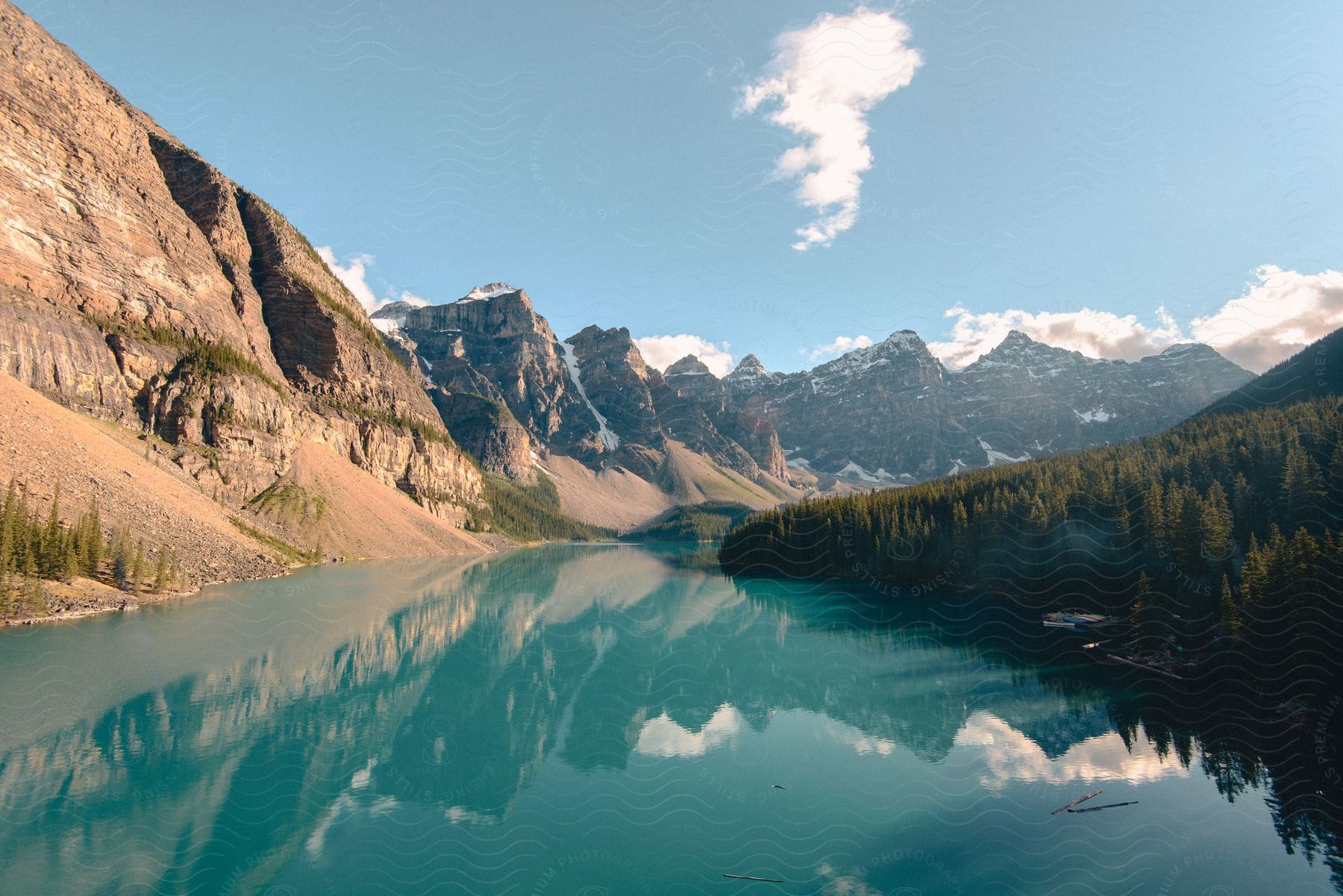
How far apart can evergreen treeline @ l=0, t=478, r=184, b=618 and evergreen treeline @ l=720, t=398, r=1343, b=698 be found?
5777 centimetres

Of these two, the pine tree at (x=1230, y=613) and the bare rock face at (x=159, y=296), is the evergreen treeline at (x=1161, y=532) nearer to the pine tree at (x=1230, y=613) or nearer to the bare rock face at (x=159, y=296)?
the pine tree at (x=1230, y=613)

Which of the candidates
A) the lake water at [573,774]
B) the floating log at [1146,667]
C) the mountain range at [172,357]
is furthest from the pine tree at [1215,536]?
the mountain range at [172,357]

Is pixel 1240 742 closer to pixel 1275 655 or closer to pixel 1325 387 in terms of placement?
pixel 1275 655

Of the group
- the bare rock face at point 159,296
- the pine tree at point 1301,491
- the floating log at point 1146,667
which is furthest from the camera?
the bare rock face at point 159,296

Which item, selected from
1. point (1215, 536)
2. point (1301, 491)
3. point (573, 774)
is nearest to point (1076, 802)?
point (573, 774)

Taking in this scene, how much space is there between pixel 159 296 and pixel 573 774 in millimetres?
89256

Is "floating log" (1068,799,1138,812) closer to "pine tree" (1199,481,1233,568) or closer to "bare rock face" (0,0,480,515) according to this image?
"pine tree" (1199,481,1233,568)

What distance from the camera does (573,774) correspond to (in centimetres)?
1811

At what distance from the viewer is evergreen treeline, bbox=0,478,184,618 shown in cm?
3034

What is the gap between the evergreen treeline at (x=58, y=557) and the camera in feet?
99.6

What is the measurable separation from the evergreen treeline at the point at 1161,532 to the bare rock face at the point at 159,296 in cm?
7771

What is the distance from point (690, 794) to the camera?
55.1 feet

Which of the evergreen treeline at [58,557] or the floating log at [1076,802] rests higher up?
the evergreen treeline at [58,557]

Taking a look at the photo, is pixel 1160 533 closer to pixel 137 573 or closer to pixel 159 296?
Result: pixel 137 573
